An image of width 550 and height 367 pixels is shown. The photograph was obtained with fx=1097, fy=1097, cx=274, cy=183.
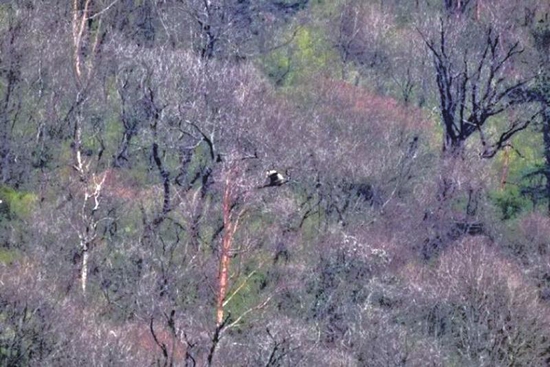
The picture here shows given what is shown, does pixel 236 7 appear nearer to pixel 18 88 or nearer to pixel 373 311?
pixel 18 88

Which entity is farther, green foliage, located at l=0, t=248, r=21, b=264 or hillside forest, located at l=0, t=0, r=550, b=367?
green foliage, located at l=0, t=248, r=21, b=264

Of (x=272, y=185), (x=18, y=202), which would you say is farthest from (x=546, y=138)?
(x=18, y=202)

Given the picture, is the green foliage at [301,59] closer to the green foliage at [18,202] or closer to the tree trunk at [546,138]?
the tree trunk at [546,138]

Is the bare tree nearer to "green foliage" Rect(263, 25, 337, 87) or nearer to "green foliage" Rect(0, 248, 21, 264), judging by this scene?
"green foliage" Rect(263, 25, 337, 87)

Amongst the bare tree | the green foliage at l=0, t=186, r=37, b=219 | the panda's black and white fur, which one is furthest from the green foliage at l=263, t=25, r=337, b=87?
the green foliage at l=0, t=186, r=37, b=219

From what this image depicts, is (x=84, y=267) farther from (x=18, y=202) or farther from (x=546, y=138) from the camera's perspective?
(x=546, y=138)

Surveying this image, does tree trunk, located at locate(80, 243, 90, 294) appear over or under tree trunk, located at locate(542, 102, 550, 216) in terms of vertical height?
under

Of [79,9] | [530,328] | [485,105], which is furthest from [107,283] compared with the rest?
[485,105]

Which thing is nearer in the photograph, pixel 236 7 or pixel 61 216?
pixel 61 216
